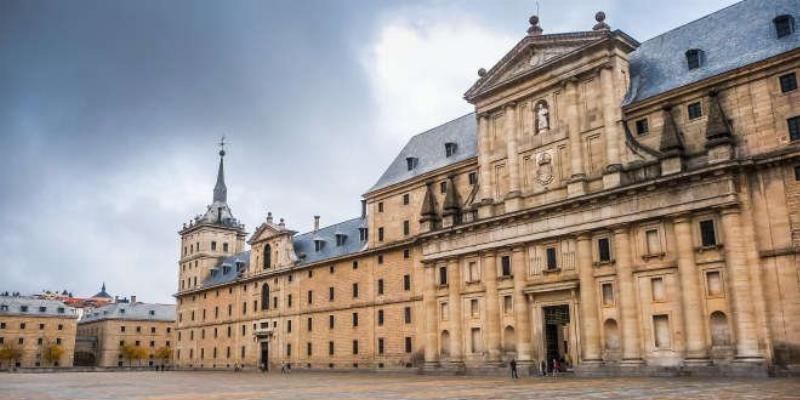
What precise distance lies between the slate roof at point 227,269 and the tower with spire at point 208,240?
1433 mm

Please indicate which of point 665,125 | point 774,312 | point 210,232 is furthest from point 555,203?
point 210,232

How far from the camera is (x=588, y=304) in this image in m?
40.8

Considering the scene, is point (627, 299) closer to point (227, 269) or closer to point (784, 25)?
point (784, 25)

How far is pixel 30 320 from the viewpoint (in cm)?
12038

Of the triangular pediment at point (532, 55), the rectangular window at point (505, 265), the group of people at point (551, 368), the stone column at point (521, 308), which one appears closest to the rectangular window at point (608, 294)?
the group of people at point (551, 368)

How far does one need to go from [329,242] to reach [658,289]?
40677 millimetres

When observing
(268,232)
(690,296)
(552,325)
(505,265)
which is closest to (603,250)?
(690,296)

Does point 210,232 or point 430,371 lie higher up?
point 210,232

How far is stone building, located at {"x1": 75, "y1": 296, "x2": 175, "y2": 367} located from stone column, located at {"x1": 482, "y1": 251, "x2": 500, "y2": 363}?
9292cm

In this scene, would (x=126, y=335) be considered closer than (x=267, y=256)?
No

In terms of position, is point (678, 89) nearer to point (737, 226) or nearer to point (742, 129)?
point (742, 129)

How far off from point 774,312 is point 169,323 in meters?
122

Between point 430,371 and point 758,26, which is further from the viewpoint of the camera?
point 430,371

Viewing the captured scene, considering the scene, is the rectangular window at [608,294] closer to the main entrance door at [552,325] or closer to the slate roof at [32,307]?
the main entrance door at [552,325]
